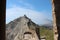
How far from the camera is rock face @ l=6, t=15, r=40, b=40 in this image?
15.1m

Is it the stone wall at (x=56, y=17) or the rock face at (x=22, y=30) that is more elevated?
the stone wall at (x=56, y=17)

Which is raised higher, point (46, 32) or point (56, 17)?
point (56, 17)

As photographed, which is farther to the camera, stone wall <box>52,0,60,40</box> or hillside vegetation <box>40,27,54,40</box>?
hillside vegetation <box>40,27,54,40</box>

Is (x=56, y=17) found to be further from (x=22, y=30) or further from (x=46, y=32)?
(x=22, y=30)

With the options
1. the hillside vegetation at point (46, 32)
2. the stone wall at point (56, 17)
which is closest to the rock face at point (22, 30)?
the hillside vegetation at point (46, 32)

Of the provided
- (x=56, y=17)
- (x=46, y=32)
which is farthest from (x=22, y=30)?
(x=56, y=17)

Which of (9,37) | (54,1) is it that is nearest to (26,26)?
(9,37)

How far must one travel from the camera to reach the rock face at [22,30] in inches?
595

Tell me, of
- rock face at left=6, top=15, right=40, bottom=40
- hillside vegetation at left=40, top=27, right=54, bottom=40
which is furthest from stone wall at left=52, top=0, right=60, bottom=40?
rock face at left=6, top=15, right=40, bottom=40

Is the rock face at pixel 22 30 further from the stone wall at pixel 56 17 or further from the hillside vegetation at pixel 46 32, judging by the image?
the stone wall at pixel 56 17

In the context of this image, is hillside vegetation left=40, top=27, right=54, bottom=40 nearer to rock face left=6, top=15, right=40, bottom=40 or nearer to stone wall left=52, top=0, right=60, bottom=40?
rock face left=6, top=15, right=40, bottom=40

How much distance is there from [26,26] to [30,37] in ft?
5.16

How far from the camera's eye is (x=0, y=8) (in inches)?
143

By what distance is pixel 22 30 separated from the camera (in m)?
16.3
